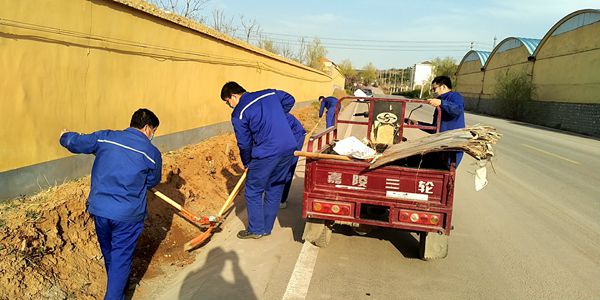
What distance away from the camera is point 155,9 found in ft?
23.0

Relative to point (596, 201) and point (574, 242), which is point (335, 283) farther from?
point (596, 201)

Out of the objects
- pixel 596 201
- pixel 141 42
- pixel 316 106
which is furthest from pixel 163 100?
pixel 316 106

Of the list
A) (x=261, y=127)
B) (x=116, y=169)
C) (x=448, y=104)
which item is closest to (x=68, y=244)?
(x=116, y=169)

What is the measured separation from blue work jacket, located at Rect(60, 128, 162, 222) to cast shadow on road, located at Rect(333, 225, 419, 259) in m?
2.77

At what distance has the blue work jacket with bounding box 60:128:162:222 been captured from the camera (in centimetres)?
333

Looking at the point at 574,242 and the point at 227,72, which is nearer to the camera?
the point at 574,242

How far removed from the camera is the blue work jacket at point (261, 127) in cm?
489

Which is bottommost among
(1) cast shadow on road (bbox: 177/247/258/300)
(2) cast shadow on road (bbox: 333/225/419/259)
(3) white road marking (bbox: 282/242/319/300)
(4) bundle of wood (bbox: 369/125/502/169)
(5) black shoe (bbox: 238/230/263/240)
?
(1) cast shadow on road (bbox: 177/247/258/300)

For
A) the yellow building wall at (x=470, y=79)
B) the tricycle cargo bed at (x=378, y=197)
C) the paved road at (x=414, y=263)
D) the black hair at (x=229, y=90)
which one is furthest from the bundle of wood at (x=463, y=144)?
the yellow building wall at (x=470, y=79)

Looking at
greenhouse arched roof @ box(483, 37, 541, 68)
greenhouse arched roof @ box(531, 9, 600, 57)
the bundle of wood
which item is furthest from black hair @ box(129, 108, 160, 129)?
greenhouse arched roof @ box(483, 37, 541, 68)

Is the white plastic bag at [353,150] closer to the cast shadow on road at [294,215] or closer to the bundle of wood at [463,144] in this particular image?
the bundle of wood at [463,144]

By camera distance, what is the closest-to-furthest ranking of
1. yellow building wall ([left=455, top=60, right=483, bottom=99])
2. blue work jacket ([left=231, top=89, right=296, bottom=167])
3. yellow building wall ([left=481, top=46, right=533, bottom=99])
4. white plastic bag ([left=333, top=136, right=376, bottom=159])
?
white plastic bag ([left=333, top=136, right=376, bottom=159])
blue work jacket ([left=231, top=89, right=296, bottom=167])
yellow building wall ([left=481, top=46, right=533, bottom=99])
yellow building wall ([left=455, top=60, right=483, bottom=99])

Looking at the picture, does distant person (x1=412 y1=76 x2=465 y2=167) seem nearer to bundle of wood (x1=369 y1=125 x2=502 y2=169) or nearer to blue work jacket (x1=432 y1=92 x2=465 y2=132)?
blue work jacket (x1=432 y1=92 x2=465 y2=132)

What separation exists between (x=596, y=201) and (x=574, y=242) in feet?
8.85
